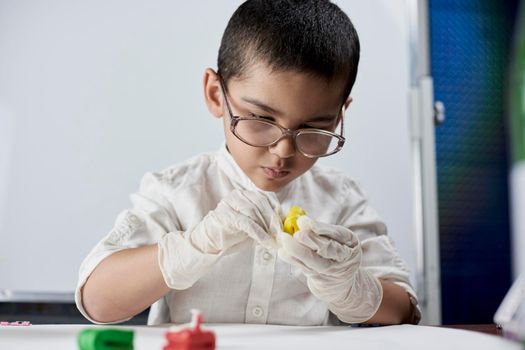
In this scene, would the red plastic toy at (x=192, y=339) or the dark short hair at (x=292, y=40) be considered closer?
the red plastic toy at (x=192, y=339)

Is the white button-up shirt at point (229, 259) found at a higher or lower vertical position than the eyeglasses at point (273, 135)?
lower

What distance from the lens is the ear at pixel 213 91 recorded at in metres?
1.26

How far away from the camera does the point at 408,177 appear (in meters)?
1.97

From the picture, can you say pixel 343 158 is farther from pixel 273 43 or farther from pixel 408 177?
pixel 273 43

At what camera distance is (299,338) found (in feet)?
3.04

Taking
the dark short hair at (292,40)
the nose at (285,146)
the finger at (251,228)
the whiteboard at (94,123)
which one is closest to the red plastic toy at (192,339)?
the finger at (251,228)

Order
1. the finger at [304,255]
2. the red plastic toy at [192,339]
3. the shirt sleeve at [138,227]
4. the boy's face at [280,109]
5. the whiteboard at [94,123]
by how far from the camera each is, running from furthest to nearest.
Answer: the whiteboard at [94,123]
the shirt sleeve at [138,227]
the boy's face at [280,109]
the finger at [304,255]
the red plastic toy at [192,339]

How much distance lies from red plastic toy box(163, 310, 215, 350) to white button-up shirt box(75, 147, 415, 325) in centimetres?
56

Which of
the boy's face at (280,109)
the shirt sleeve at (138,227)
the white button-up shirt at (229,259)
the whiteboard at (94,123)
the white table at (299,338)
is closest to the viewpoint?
the white table at (299,338)

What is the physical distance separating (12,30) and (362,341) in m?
1.50

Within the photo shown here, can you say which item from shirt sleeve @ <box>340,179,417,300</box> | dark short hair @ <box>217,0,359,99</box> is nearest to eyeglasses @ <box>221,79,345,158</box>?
dark short hair @ <box>217,0,359,99</box>

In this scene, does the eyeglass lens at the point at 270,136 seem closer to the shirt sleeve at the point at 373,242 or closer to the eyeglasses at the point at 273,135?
the eyeglasses at the point at 273,135

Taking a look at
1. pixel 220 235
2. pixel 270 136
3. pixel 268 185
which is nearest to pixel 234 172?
pixel 268 185

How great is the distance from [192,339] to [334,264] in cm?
39
